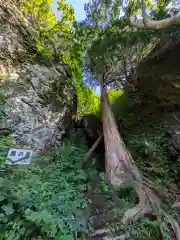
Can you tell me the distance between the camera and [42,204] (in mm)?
1919

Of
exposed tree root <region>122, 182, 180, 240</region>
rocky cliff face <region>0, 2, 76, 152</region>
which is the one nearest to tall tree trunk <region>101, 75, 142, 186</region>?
exposed tree root <region>122, 182, 180, 240</region>

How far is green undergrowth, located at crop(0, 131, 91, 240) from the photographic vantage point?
5.57ft

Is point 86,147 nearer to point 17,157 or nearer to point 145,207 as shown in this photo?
point 145,207

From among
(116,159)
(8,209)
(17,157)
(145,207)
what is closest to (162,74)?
(116,159)

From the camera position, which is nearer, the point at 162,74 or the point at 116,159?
the point at 116,159

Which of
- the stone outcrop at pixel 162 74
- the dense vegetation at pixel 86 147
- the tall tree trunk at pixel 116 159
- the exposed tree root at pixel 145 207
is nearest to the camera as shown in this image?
the dense vegetation at pixel 86 147

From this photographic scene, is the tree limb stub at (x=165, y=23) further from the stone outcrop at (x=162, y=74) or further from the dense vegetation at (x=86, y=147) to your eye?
the stone outcrop at (x=162, y=74)

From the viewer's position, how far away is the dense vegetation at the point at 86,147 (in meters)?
1.91

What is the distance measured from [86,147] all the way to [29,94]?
1885mm

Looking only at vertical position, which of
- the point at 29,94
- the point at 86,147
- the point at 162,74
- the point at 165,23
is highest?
the point at 162,74

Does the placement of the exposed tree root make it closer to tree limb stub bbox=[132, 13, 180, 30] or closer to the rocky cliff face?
the rocky cliff face

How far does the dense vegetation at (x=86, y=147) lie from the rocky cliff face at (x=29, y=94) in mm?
259

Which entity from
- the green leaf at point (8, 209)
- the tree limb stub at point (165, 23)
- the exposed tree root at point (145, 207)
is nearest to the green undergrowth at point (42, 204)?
the green leaf at point (8, 209)

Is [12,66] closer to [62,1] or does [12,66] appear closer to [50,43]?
[50,43]
